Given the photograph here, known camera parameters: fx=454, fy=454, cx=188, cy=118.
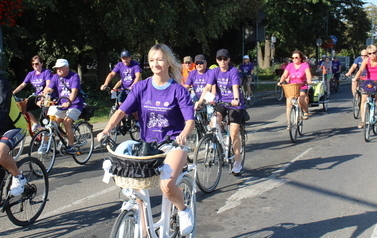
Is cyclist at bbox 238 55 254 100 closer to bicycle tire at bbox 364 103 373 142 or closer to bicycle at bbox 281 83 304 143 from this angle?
Result: bicycle at bbox 281 83 304 143

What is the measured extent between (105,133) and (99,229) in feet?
5.29

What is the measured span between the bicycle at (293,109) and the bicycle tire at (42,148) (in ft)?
16.0

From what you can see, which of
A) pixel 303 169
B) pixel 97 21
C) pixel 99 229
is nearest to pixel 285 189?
pixel 303 169

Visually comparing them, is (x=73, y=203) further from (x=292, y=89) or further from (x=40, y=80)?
(x=292, y=89)

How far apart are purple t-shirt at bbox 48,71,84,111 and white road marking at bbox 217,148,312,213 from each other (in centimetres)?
333

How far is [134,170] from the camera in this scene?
3.16 m

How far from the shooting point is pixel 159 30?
54.6 ft

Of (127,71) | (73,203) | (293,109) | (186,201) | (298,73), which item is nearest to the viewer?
(186,201)

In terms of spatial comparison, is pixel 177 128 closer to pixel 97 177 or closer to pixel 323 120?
pixel 97 177

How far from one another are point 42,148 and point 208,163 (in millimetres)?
2754

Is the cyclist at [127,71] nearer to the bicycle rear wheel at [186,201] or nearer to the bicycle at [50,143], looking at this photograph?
the bicycle at [50,143]

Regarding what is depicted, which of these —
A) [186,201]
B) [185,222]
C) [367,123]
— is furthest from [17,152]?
[367,123]

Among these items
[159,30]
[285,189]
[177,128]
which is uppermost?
[159,30]

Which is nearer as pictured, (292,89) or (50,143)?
(50,143)
